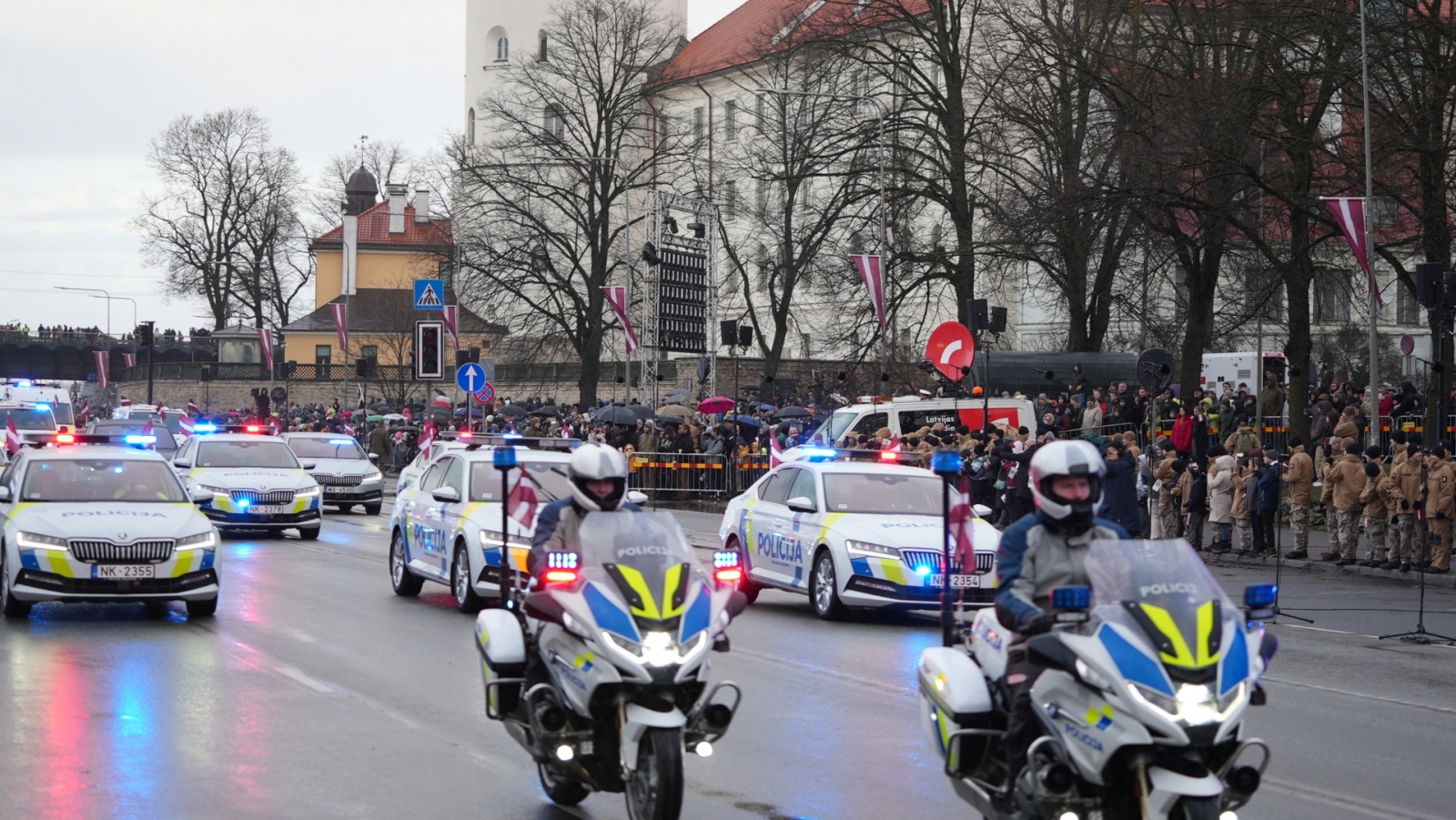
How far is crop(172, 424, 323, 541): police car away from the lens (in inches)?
1070

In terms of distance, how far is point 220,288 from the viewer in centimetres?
9488

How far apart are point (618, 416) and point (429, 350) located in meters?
8.67

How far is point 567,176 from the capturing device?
234 ft

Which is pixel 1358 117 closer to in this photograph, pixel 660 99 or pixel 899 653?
pixel 899 653

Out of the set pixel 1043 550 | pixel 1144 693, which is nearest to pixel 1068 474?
pixel 1043 550

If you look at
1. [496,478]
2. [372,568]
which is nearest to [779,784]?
[496,478]

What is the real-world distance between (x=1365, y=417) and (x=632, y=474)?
49.7 ft

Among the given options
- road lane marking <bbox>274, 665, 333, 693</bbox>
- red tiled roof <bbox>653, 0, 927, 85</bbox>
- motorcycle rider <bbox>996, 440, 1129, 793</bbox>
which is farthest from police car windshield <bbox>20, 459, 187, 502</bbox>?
red tiled roof <bbox>653, 0, 927, 85</bbox>

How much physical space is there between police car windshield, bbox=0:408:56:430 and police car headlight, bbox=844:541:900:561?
26338 millimetres

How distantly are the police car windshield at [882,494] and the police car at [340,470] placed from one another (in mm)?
19600

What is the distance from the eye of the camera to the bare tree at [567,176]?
64.8 metres

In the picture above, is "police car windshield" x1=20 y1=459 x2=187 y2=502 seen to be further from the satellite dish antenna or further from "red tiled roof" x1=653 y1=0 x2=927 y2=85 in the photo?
"red tiled roof" x1=653 y1=0 x2=927 y2=85

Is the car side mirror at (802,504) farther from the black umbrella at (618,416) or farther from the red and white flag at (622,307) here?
the red and white flag at (622,307)

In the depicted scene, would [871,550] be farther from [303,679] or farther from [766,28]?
[766,28]
